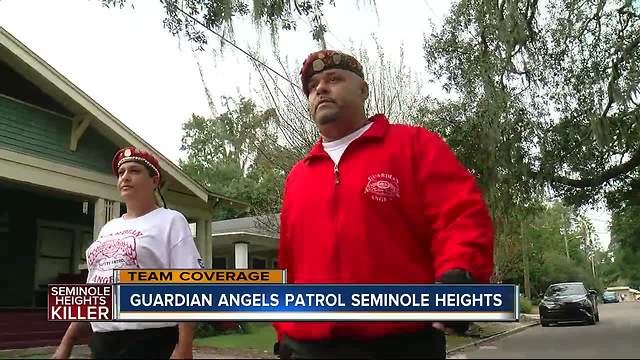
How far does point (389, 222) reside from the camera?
6.50 feet

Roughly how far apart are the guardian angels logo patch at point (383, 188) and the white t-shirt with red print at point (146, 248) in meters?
0.98

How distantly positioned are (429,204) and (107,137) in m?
12.0

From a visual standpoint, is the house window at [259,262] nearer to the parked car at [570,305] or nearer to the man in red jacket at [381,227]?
the parked car at [570,305]

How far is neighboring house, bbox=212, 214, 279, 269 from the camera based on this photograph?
65.0 ft

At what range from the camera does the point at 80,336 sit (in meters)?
2.76

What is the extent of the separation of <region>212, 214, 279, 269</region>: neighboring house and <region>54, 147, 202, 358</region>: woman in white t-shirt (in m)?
14.2

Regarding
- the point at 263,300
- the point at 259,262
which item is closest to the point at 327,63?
the point at 263,300

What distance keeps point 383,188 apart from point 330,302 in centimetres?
38

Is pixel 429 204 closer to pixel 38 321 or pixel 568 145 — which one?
pixel 38 321

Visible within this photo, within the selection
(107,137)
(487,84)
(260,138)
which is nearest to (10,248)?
(107,137)

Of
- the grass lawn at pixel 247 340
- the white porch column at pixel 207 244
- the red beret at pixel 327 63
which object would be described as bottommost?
the grass lawn at pixel 247 340

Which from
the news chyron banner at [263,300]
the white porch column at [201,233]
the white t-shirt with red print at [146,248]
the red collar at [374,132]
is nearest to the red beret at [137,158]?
the white t-shirt with red print at [146,248]

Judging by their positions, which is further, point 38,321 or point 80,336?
point 38,321

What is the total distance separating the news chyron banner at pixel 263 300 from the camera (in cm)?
183
